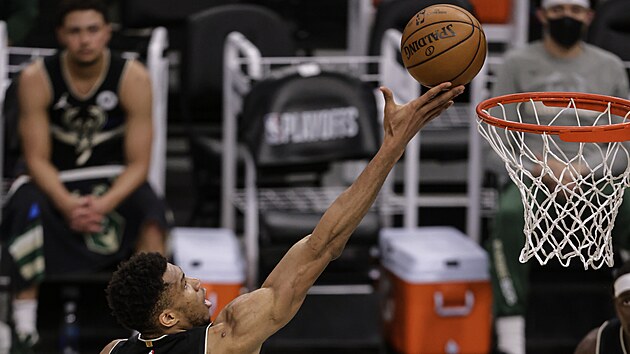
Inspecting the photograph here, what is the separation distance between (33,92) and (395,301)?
6.05 ft

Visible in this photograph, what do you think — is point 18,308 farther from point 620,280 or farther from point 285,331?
point 620,280

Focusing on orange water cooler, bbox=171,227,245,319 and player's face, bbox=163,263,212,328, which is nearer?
player's face, bbox=163,263,212,328

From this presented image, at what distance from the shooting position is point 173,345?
337cm

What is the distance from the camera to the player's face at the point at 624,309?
14.1 feet

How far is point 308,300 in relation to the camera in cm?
575

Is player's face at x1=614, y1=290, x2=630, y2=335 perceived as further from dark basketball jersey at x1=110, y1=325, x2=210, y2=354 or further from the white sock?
the white sock

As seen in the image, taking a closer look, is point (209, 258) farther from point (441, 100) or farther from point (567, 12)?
point (441, 100)

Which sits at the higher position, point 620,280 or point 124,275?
point 124,275

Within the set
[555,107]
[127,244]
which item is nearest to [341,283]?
[127,244]

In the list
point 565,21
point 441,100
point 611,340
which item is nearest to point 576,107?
point 611,340

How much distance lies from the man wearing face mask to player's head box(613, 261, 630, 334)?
1.11m

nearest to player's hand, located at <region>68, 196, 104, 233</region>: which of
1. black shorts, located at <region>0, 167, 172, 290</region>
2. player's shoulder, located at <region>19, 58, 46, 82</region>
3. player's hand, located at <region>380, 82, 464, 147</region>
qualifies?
black shorts, located at <region>0, 167, 172, 290</region>

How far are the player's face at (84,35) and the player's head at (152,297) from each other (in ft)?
7.92

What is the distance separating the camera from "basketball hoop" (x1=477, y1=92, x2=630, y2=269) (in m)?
3.71
